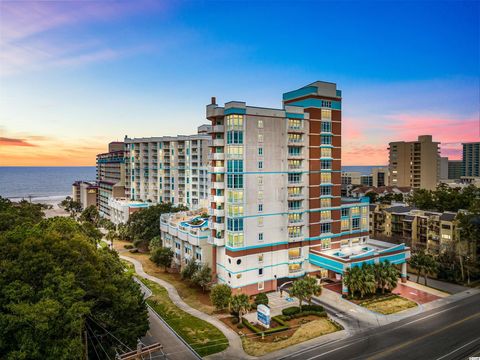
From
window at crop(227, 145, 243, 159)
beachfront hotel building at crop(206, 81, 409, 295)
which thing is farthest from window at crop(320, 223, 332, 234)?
window at crop(227, 145, 243, 159)

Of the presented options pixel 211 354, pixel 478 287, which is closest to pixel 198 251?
pixel 211 354

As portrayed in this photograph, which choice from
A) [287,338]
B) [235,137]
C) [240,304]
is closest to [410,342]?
[287,338]

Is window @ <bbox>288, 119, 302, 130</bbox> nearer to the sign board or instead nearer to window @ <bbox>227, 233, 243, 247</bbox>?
window @ <bbox>227, 233, 243, 247</bbox>

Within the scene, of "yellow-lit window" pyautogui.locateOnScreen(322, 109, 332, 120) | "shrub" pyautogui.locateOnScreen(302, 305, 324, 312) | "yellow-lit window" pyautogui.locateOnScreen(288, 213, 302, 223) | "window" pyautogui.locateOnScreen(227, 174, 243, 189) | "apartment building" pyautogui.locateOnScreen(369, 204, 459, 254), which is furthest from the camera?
"apartment building" pyautogui.locateOnScreen(369, 204, 459, 254)

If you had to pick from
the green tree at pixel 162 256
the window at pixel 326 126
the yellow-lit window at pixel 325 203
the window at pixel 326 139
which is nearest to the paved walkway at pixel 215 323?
the green tree at pixel 162 256

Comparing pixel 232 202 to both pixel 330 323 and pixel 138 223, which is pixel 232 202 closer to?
pixel 330 323

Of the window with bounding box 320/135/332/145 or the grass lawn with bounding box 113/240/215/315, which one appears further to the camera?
the window with bounding box 320/135/332/145

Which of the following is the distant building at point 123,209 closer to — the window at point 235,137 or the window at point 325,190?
the window at point 235,137
